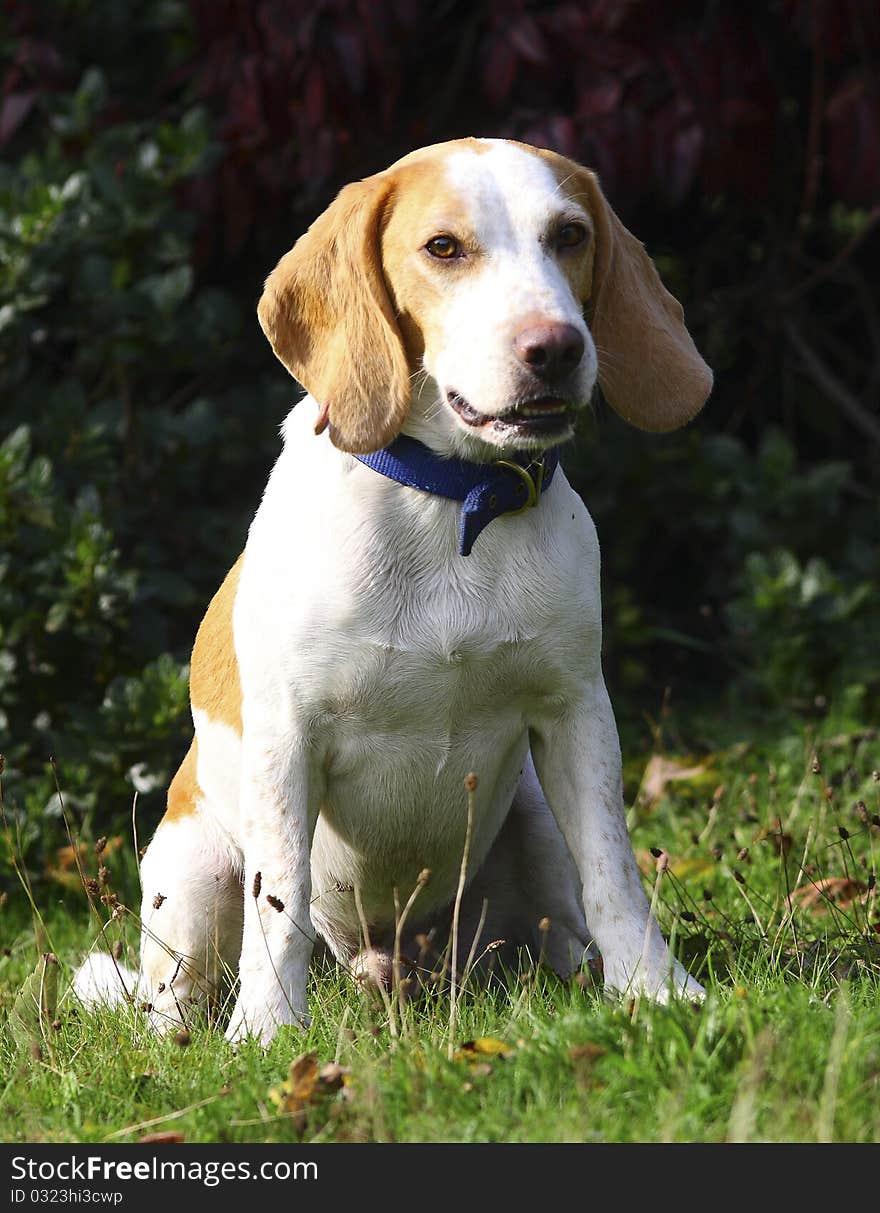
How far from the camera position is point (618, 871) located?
3.24m

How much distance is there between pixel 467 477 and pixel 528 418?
0.83ft

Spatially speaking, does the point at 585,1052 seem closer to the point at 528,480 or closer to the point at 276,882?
the point at 276,882

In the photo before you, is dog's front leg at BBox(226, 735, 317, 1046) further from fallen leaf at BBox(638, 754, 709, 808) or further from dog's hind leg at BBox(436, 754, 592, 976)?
fallen leaf at BBox(638, 754, 709, 808)

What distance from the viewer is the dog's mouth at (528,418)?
9.62 ft

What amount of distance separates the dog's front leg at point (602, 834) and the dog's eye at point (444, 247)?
858 millimetres

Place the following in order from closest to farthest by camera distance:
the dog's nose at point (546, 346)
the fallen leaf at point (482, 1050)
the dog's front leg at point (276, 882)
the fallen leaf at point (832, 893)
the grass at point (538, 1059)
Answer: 1. the grass at point (538, 1059)
2. the fallen leaf at point (482, 1050)
3. the dog's nose at point (546, 346)
4. the dog's front leg at point (276, 882)
5. the fallen leaf at point (832, 893)

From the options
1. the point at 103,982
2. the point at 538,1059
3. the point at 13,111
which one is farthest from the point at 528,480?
the point at 13,111

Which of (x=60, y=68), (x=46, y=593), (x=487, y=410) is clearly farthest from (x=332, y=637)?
(x=60, y=68)

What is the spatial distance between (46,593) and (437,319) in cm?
207

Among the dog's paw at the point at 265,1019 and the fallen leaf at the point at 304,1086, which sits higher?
the fallen leaf at the point at 304,1086

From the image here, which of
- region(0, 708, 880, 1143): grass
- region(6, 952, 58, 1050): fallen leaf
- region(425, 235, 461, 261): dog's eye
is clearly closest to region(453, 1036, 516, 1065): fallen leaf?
region(0, 708, 880, 1143): grass

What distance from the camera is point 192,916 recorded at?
354 cm

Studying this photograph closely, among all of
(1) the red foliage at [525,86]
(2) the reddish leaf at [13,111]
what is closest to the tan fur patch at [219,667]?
(1) the red foliage at [525,86]

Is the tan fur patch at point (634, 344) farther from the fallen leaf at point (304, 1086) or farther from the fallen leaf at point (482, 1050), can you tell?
the fallen leaf at point (304, 1086)
